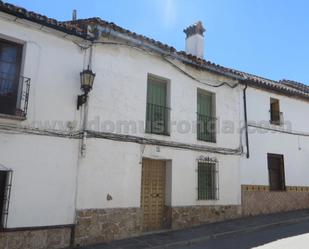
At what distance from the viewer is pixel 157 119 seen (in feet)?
30.3

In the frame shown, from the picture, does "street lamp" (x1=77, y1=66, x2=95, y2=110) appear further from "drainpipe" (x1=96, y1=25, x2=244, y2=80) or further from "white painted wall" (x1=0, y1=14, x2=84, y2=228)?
"drainpipe" (x1=96, y1=25, x2=244, y2=80)

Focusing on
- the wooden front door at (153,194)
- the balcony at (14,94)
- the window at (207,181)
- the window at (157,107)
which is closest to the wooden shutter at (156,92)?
the window at (157,107)

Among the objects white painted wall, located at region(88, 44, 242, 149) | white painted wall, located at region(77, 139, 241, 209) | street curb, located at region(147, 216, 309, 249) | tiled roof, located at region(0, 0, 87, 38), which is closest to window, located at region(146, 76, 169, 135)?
white painted wall, located at region(88, 44, 242, 149)

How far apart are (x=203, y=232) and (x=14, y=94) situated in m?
5.64

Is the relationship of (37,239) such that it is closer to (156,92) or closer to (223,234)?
(223,234)

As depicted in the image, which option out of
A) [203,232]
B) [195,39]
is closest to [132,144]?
[203,232]

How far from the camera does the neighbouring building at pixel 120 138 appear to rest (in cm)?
671

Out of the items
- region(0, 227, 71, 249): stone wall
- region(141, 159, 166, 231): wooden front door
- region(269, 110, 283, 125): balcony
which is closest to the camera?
region(0, 227, 71, 249): stone wall

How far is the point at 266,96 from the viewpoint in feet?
39.7

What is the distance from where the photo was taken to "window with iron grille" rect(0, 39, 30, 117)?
21.7 feet

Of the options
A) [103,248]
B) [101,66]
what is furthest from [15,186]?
[101,66]

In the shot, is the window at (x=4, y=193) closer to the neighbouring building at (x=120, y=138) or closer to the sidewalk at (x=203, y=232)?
the neighbouring building at (x=120, y=138)

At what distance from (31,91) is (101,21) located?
2.48 m

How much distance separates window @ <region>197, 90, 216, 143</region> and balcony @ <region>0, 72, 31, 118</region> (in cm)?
526
